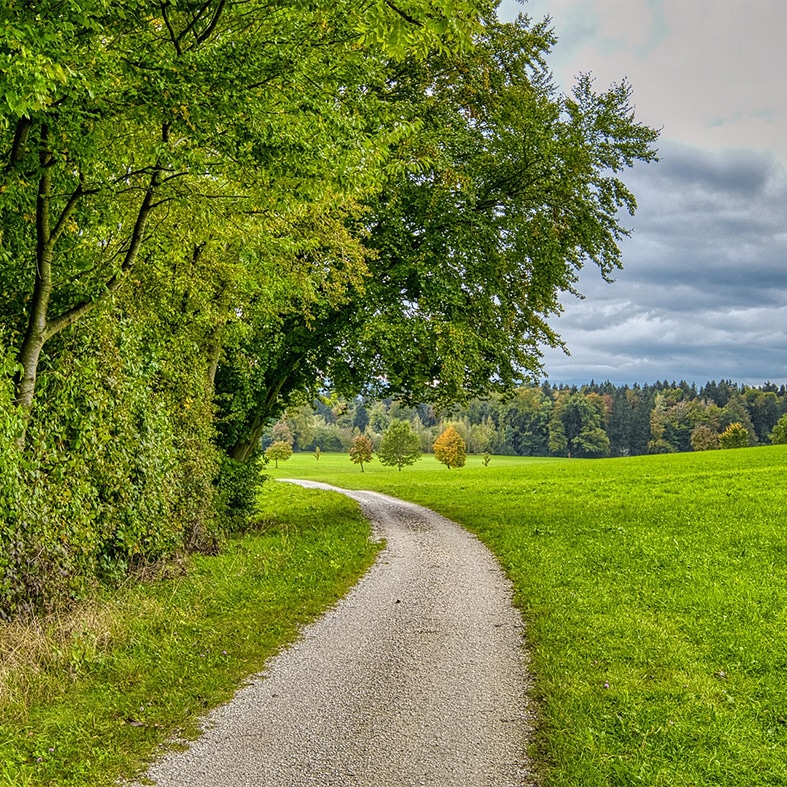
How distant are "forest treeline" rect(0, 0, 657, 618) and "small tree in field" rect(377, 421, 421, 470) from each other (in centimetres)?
4108

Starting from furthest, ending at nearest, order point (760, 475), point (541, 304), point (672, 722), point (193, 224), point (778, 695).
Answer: point (760, 475) → point (541, 304) → point (193, 224) → point (778, 695) → point (672, 722)

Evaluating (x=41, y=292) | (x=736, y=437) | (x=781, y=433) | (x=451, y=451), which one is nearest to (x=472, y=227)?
(x=41, y=292)

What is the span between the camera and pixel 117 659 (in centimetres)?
713

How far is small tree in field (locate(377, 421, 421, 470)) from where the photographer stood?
61.1 metres

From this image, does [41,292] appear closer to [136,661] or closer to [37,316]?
[37,316]

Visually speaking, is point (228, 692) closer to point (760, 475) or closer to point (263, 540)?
point (263, 540)

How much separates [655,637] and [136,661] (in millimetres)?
7097

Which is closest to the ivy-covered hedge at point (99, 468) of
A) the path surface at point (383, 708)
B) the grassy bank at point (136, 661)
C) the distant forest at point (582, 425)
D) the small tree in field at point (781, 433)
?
the grassy bank at point (136, 661)

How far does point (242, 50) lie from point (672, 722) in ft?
28.5

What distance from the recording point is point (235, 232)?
34.1ft

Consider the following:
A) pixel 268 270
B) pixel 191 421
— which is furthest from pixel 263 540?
pixel 268 270

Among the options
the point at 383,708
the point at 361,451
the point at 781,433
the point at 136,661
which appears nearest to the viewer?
the point at 383,708

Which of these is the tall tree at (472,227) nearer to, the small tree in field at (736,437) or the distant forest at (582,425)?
the small tree in field at (736,437)

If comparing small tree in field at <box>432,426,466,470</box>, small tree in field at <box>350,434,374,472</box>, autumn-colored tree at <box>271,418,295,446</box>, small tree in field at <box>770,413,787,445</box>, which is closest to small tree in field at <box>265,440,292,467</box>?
small tree in field at <box>350,434,374,472</box>
